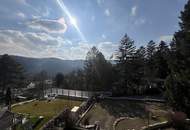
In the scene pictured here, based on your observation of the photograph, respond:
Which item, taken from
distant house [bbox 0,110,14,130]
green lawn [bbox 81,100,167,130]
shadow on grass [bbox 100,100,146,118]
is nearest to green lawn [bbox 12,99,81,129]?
green lawn [bbox 81,100,167,130]

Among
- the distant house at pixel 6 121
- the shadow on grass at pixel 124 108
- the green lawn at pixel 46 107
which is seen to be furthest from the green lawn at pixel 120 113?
the distant house at pixel 6 121

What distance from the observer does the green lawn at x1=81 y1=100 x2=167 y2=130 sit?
23.1 metres

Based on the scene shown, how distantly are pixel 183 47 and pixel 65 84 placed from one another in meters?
41.1

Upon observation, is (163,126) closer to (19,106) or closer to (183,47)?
(183,47)

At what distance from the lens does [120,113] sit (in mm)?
27359

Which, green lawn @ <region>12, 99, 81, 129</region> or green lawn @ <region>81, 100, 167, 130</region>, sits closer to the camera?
green lawn @ <region>81, 100, 167, 130</region>

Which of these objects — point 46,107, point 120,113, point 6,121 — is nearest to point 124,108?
point 120,113

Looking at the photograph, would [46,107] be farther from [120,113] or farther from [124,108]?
[120,113]

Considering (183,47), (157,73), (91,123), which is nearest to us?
(91,123)

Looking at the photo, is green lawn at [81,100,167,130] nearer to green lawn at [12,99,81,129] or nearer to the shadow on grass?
the shadow on grass

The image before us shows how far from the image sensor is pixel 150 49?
5212 centimetres

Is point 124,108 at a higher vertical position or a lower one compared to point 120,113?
higher

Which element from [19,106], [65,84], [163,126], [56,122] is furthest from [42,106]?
[65,84]

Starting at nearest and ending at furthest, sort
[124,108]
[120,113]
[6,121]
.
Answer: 1. [6,121]
2. [120,113]
3. [124,108]
